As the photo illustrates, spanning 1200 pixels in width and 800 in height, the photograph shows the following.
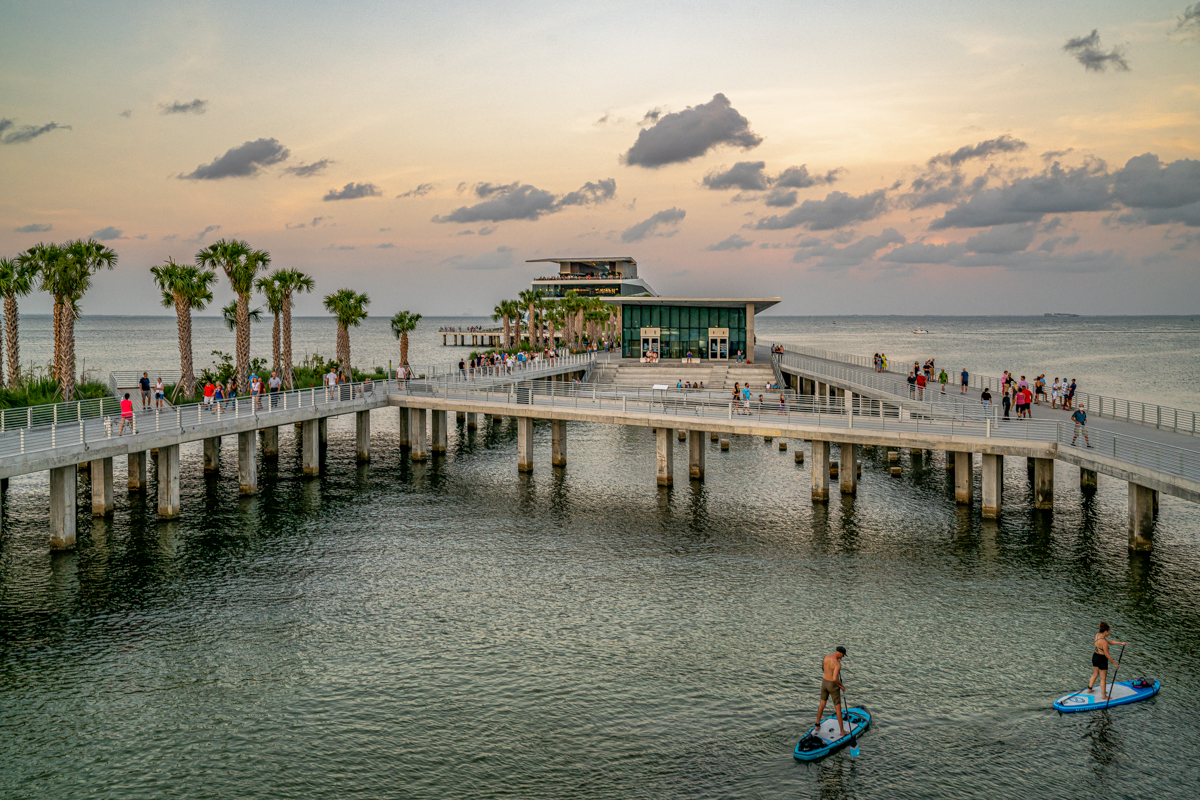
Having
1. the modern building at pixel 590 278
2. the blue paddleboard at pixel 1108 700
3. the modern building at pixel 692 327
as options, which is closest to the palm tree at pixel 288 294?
the modern building at pixel 692 327

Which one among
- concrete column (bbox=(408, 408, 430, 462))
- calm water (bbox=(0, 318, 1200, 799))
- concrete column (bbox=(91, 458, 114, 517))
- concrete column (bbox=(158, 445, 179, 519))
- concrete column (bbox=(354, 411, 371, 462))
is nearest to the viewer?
calm water (bbox=(0, 318, 1200, 799))

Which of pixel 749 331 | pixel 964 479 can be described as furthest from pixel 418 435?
pixel 749 331

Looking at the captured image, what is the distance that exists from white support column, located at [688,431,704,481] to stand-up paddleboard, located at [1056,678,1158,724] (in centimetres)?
2364

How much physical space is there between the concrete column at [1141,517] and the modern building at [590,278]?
123941 mm

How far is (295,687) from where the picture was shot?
18359 mm

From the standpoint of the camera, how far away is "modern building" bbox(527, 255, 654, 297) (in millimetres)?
150500

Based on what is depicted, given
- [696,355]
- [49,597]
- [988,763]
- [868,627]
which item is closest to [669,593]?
[868,627]

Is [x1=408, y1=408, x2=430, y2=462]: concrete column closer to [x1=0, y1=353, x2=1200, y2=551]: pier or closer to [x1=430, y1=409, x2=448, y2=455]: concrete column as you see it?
[x1=0, y1=353, x2=1200, y2=551]: pier

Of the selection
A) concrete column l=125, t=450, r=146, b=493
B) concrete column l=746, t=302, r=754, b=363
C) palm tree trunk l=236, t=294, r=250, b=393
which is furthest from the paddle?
concrete column l=746, t=302, r=754, b=363

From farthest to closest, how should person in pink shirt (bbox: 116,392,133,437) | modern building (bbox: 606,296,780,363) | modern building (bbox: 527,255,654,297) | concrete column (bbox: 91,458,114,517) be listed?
modern building (bbox: 527,255,654,297), modern building (bbox: 606,296,780,363), concrete column (bbox: 91,458,114,517), person in pink shirt (bbox: 116,392,133,437)

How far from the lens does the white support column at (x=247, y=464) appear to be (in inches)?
1435

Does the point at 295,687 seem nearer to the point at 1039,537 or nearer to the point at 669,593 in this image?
the point at 669,593

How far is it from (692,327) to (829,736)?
199 feet

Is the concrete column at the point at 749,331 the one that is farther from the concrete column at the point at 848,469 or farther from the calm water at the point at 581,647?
the calm water at the point at 581,647
